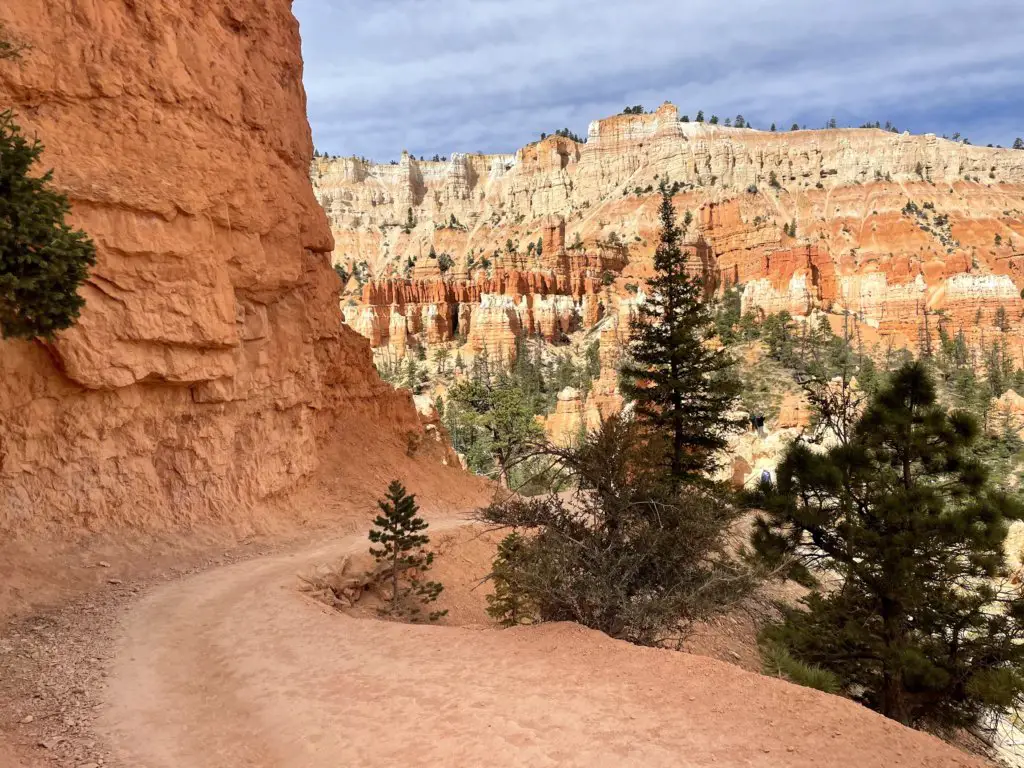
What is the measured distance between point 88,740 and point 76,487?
21.1 feet

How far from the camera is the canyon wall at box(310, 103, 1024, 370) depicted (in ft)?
279

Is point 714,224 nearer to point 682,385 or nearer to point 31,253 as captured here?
point 682,385

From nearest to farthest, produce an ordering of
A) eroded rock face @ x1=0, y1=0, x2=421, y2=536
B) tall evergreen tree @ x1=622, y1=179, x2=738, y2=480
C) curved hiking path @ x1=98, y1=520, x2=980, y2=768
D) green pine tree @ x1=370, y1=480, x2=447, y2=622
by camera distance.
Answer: curved hiking path @ x1=98, y1=520, x2=980, y2=768
eroded rock face @ x1=0, y1=0, x2=421, y2=536
green pine tree @ x1=370, y1=480, x2=447, y2=622
tall evergreen tree @ x1=622, y1=179, x2=738, y2=480

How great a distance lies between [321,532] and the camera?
14.1 metres

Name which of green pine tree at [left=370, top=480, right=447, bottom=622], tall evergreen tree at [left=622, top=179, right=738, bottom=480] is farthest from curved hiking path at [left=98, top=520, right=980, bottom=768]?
tall evergreen tree at [left=622, top=179, right=738, bottom=480]

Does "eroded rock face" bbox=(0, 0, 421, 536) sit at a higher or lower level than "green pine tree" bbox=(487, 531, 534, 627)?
A: higher

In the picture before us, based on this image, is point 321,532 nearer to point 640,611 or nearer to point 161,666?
point 161,666

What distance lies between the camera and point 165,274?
11.2 m

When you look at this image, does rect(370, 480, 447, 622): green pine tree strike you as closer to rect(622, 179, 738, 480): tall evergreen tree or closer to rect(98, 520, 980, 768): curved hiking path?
rect(98, 520, 980, 768): curved hiking path

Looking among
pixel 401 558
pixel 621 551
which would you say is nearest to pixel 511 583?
pixel 621 551

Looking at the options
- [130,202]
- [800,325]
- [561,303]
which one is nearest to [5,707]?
[130,202]

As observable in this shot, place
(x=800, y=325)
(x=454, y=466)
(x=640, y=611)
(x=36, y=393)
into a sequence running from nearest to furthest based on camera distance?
(x=640, y=611), (x=36, y=393), (x=454, y=466), (x=800, y=325)

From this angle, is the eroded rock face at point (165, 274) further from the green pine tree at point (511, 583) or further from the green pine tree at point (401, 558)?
the green pine tree at point (511, 583)

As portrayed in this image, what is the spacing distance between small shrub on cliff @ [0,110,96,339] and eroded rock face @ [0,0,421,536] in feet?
9.74
